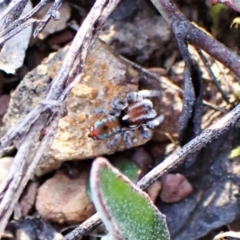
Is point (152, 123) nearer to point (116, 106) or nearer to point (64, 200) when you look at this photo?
point (116, 106)

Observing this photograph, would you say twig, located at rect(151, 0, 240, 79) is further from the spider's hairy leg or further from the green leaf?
the green leaf

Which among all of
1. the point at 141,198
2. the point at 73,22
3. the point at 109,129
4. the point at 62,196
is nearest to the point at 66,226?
the point at 62,196

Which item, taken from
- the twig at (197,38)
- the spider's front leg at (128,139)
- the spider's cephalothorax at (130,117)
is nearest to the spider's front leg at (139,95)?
the spider's cephalothorax at (130,117)

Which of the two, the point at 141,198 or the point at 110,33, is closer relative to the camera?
the point at 141,198

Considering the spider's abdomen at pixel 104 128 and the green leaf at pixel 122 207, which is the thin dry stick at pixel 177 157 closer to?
the green leaf at pixel 122 207

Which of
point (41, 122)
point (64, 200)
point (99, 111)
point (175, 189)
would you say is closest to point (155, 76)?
point (99, 111)

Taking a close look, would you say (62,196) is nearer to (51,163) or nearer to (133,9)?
(51,163)
